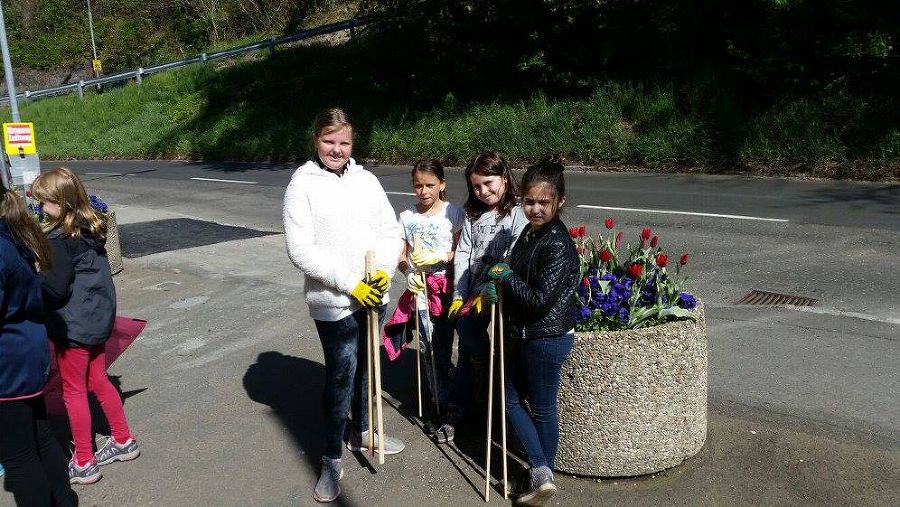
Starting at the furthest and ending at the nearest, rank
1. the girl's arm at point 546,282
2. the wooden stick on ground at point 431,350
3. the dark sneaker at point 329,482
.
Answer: the wooden stick on ground at point 431,350, the dark sneaker at point 329,482, the girl's arm at point 546,282

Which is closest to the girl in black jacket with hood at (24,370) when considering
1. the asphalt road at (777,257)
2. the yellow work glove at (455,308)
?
the yellow work glove at (455,308)

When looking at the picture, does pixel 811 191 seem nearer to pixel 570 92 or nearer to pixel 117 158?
pixel 570 92

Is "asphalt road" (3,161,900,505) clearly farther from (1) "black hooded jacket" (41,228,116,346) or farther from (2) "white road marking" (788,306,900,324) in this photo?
(1) "black hooded jacket" (41,228,116,346)

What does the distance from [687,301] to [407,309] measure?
1.58 m

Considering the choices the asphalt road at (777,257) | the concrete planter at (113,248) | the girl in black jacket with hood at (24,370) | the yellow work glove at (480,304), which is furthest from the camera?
the concrete planter at (113,248)

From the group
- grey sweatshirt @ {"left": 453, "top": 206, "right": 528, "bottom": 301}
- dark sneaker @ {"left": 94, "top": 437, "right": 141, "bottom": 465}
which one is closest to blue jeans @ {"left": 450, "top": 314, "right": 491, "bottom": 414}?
grey sweatshirt @ {"left": 453, "top": 206, "right": 528, "bottom": 301}

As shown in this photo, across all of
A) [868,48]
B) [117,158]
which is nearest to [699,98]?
[868,48]

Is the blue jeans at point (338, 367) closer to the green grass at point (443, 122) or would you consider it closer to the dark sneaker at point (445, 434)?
the dark sneaker at point (445, 434)

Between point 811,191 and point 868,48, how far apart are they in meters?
4.53

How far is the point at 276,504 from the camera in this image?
3.90m

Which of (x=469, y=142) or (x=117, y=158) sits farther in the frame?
(x=117, y=158)

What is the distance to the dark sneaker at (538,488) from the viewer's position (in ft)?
12.0

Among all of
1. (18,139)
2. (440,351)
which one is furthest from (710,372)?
(18,139)

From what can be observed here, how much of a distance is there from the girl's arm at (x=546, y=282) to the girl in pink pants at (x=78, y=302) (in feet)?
7.22
